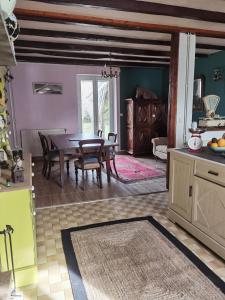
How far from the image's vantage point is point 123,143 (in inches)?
275

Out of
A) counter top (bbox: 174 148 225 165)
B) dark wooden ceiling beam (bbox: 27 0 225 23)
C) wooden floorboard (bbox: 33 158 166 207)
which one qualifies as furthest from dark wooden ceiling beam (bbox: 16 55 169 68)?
counter top (bbox: 174 148 225 165)

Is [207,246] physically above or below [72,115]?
below

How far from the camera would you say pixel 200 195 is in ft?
7.13

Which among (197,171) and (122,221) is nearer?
(197,171)

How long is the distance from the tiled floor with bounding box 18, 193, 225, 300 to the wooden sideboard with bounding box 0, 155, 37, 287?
5.1 inches

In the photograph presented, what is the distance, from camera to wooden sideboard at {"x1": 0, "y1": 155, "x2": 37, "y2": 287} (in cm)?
162

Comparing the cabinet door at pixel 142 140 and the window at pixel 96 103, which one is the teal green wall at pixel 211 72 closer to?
the cabinet door at pixel 142 140

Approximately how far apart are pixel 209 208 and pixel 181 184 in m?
0.44

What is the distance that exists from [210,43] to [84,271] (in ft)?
14.9

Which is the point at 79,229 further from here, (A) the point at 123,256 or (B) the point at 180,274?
(B) the point at 180,274

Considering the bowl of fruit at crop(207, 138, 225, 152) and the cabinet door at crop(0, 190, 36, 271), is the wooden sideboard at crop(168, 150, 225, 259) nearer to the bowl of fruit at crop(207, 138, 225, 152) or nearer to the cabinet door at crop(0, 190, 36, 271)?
the bowl of fruit at crop(207, 138, 225, 152)

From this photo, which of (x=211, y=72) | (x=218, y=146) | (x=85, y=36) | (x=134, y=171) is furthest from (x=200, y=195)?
(x=211, y=72)

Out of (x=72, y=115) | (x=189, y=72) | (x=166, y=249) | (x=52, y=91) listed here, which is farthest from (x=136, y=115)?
(x=166, y=249)

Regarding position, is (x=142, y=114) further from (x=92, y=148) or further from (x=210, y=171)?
(x=210, y=171)
